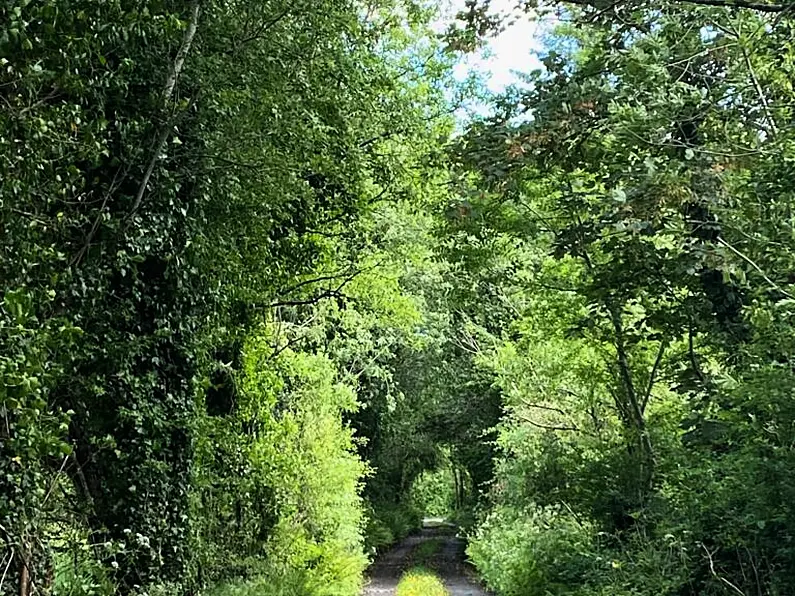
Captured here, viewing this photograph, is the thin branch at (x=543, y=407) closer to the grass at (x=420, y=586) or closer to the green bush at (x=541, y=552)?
the green bush at (x=541, y=552)

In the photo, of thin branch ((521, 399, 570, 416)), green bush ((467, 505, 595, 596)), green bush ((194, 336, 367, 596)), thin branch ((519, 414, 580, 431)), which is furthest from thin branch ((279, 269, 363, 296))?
green bush ((467, 505, 595, 596))

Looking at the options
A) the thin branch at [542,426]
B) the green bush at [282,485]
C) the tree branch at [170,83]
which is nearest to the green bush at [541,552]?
the thin branch at [542,426]

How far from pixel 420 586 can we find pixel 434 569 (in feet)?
18.2

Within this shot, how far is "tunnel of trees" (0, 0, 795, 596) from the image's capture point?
4.44 m

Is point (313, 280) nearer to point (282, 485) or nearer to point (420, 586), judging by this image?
point (282, 485)

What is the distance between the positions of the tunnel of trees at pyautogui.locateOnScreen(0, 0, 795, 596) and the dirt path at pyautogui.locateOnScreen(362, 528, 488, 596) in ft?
18.0

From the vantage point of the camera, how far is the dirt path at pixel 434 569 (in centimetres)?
1849

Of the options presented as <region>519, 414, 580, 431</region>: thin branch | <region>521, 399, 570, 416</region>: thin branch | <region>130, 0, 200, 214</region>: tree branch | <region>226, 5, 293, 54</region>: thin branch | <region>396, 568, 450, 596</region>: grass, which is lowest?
<region>396, 568, 450, 596</region>: grass

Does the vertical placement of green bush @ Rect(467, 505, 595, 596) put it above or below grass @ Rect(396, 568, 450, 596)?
above

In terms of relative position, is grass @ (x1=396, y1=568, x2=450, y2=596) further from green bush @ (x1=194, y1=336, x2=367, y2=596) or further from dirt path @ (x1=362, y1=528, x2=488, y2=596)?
green bush @ (x1=194, y1=336, x2=367, y2=596)

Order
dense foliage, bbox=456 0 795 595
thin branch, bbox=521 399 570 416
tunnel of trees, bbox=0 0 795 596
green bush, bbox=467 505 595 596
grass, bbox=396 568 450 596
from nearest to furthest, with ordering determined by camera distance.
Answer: tunnel of trees, bbox=0 0 795 596 → dense foliage, bbox=456 0 795 595 → green bush, bbox=467 505 595 596 → thin branch, bbox=521 399 570 416 → grass, bbox=396 568 450 596

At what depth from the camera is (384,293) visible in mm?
13867

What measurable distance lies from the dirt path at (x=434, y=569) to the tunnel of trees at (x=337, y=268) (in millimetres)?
5497

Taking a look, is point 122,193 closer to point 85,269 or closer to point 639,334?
point 85,269
